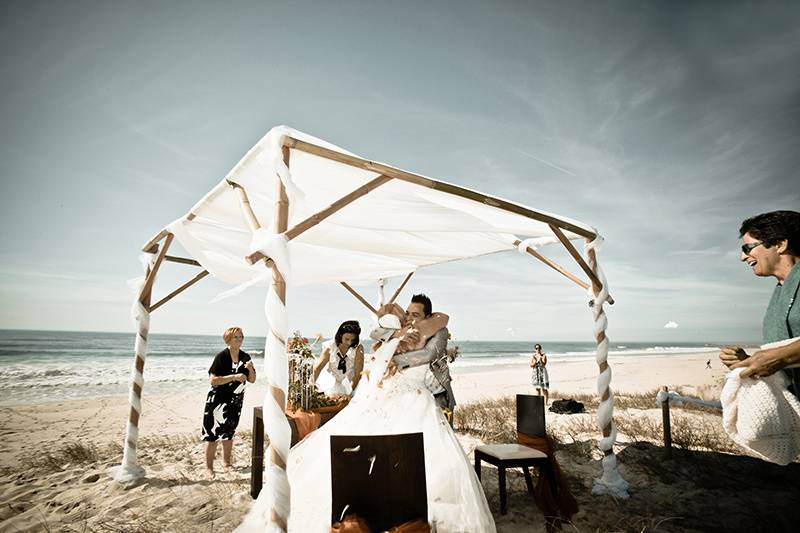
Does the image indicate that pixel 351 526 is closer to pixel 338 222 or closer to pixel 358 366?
pixel 338 222

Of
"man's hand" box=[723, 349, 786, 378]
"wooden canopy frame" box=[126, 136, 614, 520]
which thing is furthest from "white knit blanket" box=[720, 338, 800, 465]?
"wooden canopy frame" box=[126, 136, 614, 520]

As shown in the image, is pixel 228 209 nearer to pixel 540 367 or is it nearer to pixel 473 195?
pixel 473 195

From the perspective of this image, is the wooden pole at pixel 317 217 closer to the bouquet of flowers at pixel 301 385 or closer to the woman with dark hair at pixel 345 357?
the bouquet of flowers at pixel 301 385

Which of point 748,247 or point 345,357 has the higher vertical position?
point 748,247

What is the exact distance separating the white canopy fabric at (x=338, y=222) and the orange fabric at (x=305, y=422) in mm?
1591

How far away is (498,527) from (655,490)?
213cm

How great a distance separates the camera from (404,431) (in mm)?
2859

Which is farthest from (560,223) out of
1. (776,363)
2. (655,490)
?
(655,490)

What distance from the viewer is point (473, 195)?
11.0 ft

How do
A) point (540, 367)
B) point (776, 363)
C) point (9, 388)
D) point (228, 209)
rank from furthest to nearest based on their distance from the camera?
point (9, 388) < point (540, 367) < point (228, 209) < point (776, 363)

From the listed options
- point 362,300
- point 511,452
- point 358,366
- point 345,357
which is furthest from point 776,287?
point 362,300

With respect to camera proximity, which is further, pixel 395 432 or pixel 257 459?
pixel 257 459

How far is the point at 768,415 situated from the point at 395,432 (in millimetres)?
2216

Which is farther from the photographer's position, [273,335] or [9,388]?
[9,388]
